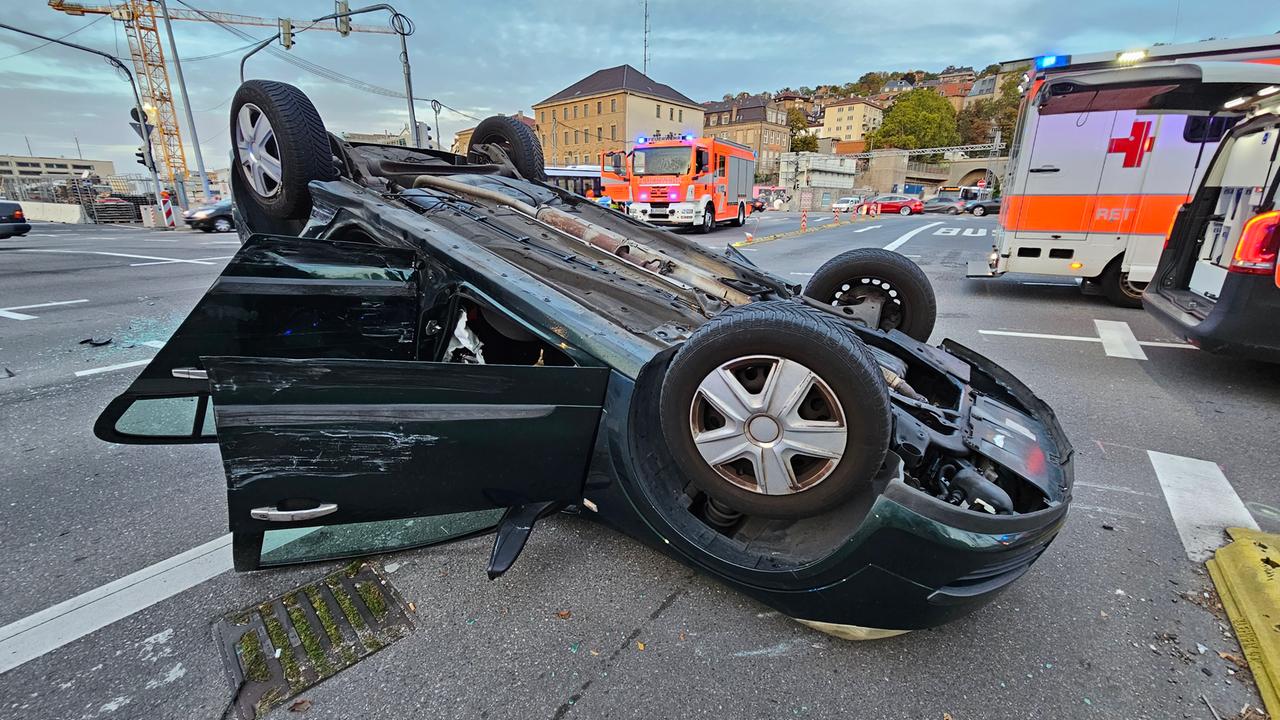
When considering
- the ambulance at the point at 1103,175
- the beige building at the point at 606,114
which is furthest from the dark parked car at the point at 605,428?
the beige building at the point at 606,114

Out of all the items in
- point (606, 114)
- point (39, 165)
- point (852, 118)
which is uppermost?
point (852, 118)

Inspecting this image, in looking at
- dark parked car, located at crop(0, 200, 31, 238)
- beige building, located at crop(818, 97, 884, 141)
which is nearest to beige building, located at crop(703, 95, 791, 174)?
beige building, located at crop(818, 97, 884, 141)

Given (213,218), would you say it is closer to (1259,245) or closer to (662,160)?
(662,160)

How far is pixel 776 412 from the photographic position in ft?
5.88

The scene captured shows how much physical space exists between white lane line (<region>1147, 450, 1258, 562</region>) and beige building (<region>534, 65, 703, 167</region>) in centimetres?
6445

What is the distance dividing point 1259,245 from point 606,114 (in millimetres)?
68993

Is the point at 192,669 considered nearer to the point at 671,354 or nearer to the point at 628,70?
the point at 671,354

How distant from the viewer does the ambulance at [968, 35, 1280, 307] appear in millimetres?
5828

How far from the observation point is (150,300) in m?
7.21

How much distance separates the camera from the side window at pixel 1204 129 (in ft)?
20.8

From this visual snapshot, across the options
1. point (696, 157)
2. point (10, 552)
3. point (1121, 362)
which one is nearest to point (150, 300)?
point (10, 552)

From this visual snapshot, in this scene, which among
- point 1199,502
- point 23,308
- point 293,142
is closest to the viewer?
point 1199,502

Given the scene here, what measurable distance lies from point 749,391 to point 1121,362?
197 inches

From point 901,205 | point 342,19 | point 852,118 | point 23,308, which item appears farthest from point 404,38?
point 852,118
